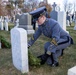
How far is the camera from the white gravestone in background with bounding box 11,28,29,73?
319 cm

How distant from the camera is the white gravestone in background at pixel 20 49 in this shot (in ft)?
10.5

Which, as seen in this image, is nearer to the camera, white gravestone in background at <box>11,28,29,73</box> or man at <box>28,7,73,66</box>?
white gravestone in background at <box>11,28,29,73</box>

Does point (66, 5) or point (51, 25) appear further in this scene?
point (66, 5)

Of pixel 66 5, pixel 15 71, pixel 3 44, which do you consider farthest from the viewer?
pixel 66 5

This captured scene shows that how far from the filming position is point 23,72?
11.0 ft

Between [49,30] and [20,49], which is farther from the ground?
[49,30]

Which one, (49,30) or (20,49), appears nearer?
(20,49)

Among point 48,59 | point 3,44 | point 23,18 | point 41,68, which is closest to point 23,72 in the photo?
point 41,68

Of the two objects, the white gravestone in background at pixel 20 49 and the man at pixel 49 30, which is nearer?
the white gravestone in background at pixel 20 49

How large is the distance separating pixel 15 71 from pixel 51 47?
0.95 m

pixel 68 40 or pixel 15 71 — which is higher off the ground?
pixel 68 40

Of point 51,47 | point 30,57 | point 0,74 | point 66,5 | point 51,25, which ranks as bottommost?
point 0,74

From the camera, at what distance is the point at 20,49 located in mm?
3211

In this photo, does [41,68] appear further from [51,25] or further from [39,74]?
[51,25]
